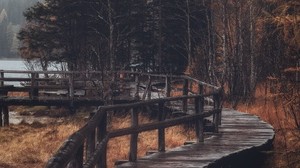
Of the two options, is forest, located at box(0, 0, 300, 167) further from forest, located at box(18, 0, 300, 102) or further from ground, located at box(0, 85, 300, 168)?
ground, located at box(0, 85, 300, 168)

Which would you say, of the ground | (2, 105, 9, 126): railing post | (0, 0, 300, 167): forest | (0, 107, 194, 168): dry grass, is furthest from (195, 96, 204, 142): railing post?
(2, 105, 9, 126): railing post

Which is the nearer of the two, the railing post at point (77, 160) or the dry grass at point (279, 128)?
the railing post at point (77, 160)

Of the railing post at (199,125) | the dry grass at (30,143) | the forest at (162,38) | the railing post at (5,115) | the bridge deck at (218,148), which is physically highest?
the forest at (162,38)

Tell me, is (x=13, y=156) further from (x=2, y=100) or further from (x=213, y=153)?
(x=2, y=100)

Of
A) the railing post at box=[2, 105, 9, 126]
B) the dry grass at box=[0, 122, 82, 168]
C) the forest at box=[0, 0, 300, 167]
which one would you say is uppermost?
the forest at box=[0, 0, 300, 167]

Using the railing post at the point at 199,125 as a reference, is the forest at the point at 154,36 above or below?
above

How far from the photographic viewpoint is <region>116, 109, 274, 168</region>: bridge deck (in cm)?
801

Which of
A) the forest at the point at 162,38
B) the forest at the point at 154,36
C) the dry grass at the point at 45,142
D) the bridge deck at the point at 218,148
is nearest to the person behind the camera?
the bridge deck at the point at 218,148

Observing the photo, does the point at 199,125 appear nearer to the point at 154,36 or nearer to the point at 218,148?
the point at 218,148

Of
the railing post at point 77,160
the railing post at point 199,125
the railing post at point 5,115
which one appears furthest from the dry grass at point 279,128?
the railing post at point 5,115

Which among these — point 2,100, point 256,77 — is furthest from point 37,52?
point 256,77

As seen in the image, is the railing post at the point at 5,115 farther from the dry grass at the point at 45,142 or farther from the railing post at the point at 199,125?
the railing post at the point at 199,125

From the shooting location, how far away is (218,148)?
9.47 m

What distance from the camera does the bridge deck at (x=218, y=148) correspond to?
801cm
